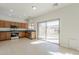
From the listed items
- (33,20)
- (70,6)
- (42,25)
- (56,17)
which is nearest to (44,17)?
(42,25)

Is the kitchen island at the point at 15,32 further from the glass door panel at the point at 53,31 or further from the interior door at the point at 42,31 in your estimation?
the glass door panel at the point at 53,31

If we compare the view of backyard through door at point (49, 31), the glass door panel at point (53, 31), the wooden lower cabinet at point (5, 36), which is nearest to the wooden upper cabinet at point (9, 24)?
the wooden lower cabinet at point (5, 36)

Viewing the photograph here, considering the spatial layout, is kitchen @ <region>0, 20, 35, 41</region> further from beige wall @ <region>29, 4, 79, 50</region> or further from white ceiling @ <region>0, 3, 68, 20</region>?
beige wall @ <region>29, 4, 79, 50</region>

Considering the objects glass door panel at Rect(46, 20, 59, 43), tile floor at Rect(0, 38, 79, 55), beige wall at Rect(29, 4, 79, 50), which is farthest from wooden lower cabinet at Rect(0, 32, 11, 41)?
beige wall at Rect(29, 4, 79, 50)

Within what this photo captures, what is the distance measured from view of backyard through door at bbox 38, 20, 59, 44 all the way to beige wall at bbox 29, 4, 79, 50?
31.5 inches

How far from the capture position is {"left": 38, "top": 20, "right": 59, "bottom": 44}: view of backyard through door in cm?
681

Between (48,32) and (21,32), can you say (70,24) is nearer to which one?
(48,32)

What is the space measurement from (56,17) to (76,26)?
1.88 metres

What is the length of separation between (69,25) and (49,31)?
2.66 metres

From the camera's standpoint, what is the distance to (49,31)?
7691 millimetres

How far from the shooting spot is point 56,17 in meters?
6.34

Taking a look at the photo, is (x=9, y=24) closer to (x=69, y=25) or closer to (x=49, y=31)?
(x=49, y=31)

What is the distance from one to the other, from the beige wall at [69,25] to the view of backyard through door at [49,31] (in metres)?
0.80

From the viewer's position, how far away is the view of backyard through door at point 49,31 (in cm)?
681
